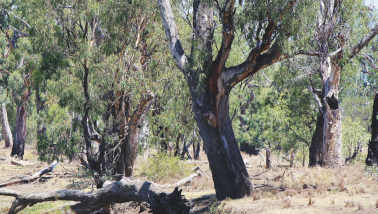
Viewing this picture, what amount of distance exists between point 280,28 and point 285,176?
6033 millimetres

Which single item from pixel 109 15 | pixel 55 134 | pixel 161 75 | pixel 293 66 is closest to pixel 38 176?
pixel 55 134

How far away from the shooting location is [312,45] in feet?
44.6

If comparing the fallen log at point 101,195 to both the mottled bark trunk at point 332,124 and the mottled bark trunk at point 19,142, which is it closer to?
the mottled bark trunk at point 332,124

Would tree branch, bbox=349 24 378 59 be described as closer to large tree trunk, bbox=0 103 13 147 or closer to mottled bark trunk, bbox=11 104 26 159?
mottled bark trunk, bbox=11 104 26 159

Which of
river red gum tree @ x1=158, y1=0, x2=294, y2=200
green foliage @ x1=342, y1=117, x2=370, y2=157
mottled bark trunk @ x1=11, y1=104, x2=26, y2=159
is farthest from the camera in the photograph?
mottled bark trunk @ x1=11, y1=104, x2=26, y2=159

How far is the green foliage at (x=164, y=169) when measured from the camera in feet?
56.9

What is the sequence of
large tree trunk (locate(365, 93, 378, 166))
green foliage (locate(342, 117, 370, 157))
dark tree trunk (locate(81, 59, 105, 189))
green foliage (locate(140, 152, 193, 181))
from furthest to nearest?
green foliage (locate(342, 117, 370, 157)) < green foliage (locate(140, 152, 193, 181)) < large tree trunk (locate(365, 93, 378, 166)) < dark tree trunk (locate(81, 59, 105, 189))

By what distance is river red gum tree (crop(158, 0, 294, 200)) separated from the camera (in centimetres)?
945

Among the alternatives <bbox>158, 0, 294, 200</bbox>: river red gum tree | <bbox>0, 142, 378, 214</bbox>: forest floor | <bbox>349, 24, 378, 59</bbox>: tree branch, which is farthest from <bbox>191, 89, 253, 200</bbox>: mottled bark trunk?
<bbox>349, 24, 378, 59</bbox>: tree branch

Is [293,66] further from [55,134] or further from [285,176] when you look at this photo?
[55,134]

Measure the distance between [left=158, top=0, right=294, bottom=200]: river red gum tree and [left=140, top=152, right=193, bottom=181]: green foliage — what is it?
24.1 feet

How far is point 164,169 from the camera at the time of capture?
57.4 feet

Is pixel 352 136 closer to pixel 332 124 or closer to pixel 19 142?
pixel 332 124

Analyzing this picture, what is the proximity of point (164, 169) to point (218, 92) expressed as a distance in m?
8.71
